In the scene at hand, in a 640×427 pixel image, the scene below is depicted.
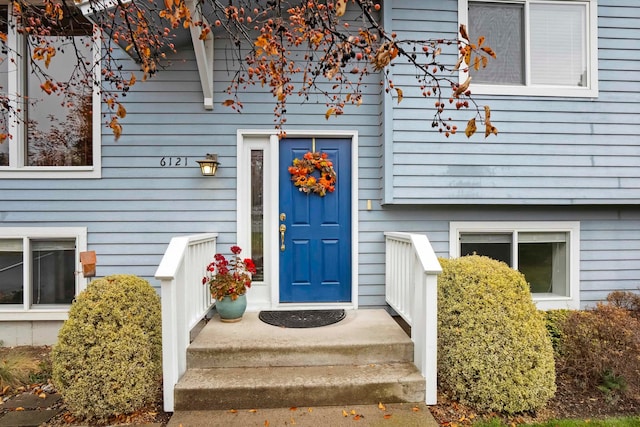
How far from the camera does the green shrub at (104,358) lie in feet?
8.28

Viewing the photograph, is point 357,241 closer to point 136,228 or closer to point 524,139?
point 524,139

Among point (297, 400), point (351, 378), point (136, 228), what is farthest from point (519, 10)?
point (136, 228)

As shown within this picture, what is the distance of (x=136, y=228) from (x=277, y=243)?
159 centimetres

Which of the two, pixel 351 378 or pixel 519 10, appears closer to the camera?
pixel 351 378

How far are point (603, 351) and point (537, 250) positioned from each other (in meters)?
1.47

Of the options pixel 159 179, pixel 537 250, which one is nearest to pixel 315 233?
pixel 159 179

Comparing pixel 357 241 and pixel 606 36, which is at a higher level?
pixel 606 36

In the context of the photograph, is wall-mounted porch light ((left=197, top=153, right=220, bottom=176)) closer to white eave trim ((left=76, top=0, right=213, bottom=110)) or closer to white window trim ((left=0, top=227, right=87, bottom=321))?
white eave trim ((left=76, top=0, right=213, bottom=110))

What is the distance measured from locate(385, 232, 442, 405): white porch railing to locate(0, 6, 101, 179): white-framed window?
3.47 meters

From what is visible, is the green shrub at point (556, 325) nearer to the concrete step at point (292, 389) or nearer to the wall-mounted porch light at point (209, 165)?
the concrete step at point (292, 389)

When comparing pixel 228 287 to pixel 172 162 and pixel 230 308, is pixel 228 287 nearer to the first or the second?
pixel 230 308

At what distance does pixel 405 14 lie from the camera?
3.90 metres

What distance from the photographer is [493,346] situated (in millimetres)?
2666

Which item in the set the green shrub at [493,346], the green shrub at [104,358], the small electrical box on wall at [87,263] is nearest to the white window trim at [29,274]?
the small electrical box on wall at [87,263]
